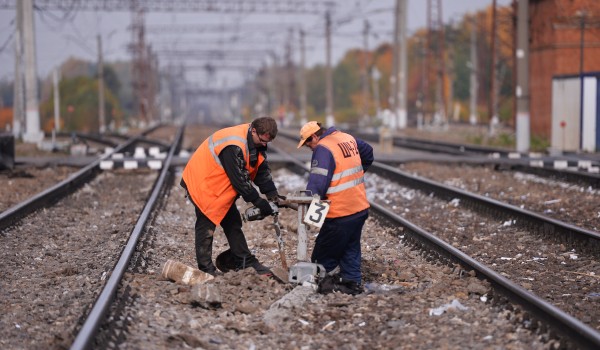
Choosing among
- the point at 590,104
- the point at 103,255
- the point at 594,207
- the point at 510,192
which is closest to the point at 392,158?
the point at 590,104

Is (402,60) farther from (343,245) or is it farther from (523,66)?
(343,245)

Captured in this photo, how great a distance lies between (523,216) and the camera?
12852 millimetres

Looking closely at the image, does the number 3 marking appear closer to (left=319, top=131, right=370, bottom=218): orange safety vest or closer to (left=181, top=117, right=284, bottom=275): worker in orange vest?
(left=319, top=131, right=370, bottom=218): orange safety vest

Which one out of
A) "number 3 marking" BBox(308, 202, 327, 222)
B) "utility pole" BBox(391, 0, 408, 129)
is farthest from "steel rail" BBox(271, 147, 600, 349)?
"utility pole" BBox(391, 0, 408, 129)

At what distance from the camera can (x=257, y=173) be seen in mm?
8852

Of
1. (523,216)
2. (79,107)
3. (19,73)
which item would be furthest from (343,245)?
(79,107)

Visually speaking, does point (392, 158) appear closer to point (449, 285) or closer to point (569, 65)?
point (569, 65)

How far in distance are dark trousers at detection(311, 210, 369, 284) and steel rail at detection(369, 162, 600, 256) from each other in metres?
3.16

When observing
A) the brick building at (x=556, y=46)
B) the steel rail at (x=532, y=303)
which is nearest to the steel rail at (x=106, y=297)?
the steel rail at (x=532, y=303)

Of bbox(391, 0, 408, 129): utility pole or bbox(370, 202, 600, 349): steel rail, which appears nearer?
bbox(370, 202, 600, 349): steel rail

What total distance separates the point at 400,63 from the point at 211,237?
1666 inches

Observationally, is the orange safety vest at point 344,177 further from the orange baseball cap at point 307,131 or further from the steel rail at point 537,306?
the steel rail at point 537,306

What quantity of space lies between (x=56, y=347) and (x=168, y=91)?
148006 millimetres

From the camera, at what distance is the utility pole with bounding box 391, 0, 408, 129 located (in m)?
50.3
